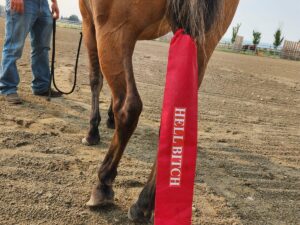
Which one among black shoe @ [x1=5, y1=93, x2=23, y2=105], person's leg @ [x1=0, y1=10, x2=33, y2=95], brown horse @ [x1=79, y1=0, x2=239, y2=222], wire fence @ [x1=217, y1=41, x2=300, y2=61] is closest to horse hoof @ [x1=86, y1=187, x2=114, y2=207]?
brown horse @ [x1=79, y1=0, x2=239, y2=222]

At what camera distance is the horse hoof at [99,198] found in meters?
2.44

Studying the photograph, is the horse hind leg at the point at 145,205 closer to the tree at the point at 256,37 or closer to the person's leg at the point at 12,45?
the person's leg at the point at 12,45

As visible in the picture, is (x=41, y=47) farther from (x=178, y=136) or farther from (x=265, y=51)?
(x=265, y=51)

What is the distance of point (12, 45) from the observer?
4.95 m

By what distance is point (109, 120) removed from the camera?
14.3 ft

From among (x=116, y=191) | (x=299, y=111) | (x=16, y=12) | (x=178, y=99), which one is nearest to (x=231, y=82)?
(x=299, y=111)

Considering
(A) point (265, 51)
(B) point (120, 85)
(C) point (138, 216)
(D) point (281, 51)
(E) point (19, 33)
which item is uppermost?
(D) point (281, 51)

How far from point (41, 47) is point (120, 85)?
355 centimetres

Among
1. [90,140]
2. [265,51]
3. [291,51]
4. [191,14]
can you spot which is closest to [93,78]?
[90,140]

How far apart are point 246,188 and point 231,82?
664 cm

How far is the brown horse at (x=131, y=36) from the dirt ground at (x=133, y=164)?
0.25 meters

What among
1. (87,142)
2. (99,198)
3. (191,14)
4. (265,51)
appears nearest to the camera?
(191,14)

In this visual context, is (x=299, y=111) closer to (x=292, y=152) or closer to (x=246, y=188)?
(x=292, y=152)

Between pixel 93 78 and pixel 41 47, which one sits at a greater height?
pixel 41 47
